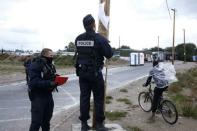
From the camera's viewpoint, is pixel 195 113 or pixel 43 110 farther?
pixel 195 113

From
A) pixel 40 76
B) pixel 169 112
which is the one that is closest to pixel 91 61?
pixel 40 76

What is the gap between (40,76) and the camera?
7191 mm

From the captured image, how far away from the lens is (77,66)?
25.2 ft

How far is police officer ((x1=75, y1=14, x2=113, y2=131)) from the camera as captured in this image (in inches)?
293

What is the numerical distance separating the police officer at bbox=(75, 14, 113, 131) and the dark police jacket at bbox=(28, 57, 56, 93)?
64 cm

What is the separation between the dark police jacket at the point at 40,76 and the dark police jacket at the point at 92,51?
2.10 ft

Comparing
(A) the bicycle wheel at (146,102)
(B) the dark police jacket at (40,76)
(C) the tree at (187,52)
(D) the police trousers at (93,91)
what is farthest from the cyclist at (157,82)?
(C) the tree at (187,52)

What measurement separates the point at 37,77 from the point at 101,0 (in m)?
2.21

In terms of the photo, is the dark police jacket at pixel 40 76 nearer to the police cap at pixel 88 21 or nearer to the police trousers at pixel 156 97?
the police cap at pixel 88 21

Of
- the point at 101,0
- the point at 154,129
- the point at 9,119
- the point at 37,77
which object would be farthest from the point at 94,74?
the point at 9,119

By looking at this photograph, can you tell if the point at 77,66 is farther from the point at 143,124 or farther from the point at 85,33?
the point at 143,124

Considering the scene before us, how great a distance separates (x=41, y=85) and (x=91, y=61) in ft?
3.19

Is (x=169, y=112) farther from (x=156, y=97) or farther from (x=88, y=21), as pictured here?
(x=88, y=21)

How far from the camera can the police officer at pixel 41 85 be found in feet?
23.5
